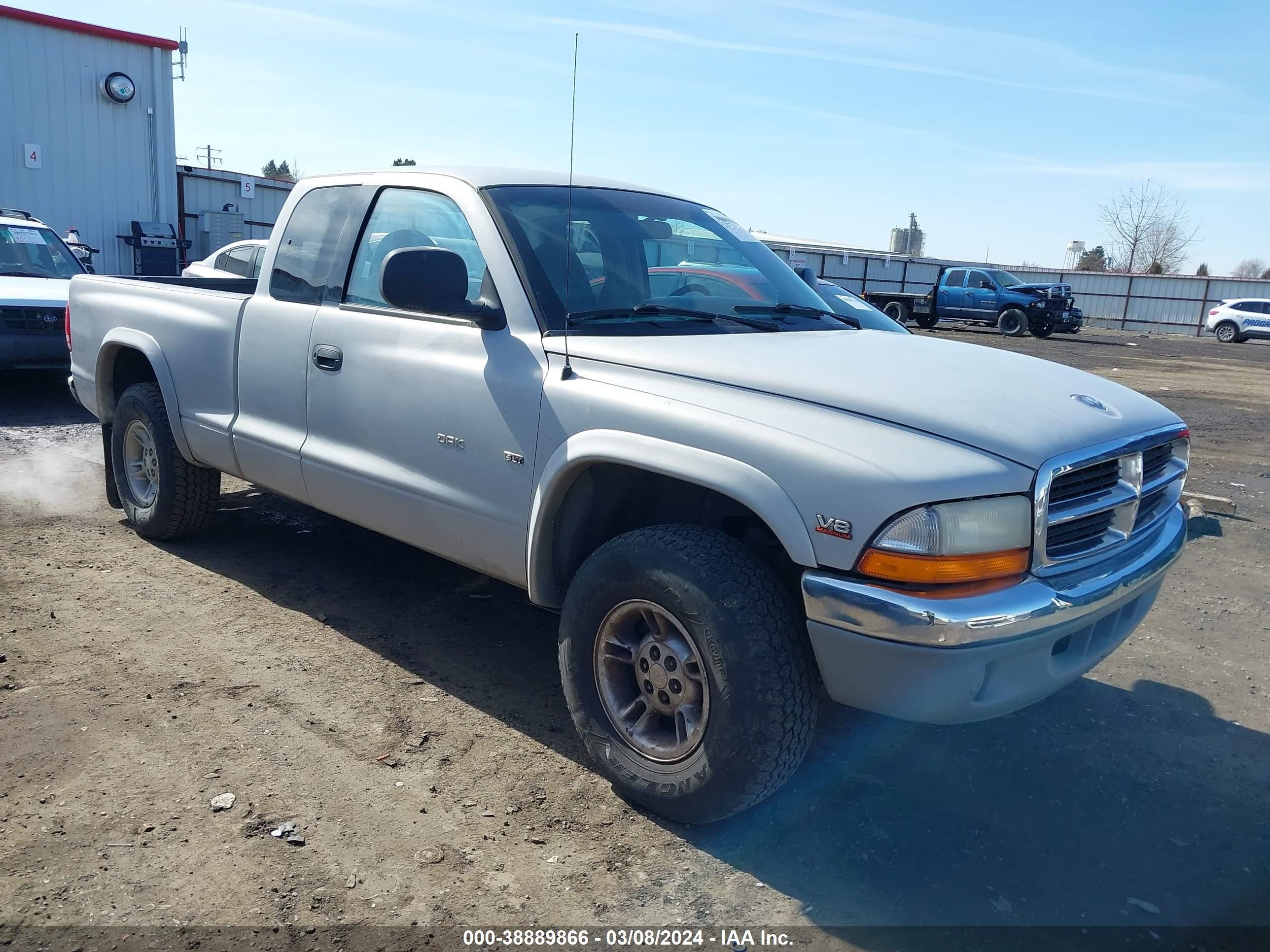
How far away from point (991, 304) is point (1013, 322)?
801mm

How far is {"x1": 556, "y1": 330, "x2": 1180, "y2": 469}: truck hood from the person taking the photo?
2.74 m

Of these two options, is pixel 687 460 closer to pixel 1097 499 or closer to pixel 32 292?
pixel 1097 499

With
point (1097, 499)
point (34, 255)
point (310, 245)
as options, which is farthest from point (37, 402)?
point (1097, 499)

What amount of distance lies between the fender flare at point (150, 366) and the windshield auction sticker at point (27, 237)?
6507mm

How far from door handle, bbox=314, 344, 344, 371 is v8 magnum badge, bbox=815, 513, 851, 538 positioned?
7.27ft

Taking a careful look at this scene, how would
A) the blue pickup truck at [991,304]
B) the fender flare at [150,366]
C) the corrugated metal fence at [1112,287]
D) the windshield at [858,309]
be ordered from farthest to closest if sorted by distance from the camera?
the corrugated metal fence at [1112,287]
the blue pickup truck at [991,304]
the windshield at [858,309]
the fender flare at [150,366]

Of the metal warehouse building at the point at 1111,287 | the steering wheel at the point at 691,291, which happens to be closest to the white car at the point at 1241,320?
the metal warehouse building at the point at 1111,287

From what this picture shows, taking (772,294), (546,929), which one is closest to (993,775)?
(546,929)

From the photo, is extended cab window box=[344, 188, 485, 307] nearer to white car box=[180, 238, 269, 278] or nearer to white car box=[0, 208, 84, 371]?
white car box=[0, 208, 84, 371]

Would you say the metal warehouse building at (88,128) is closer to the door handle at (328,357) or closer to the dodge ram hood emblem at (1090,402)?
the door handle at (328,357)

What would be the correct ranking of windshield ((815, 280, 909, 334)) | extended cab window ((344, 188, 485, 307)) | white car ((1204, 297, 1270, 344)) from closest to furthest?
1. extended cab window ((344, 188, 485, 307))
2. windshield ((815, 280, 909, 334))
3. white car ((1204, 297, 1270, 344))

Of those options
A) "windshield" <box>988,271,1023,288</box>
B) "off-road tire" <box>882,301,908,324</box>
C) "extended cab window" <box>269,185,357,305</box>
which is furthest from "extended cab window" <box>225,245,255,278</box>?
"windshield" <box>988,271,1023,288</box>

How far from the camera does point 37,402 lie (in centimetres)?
984

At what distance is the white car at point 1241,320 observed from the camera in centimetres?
3325
